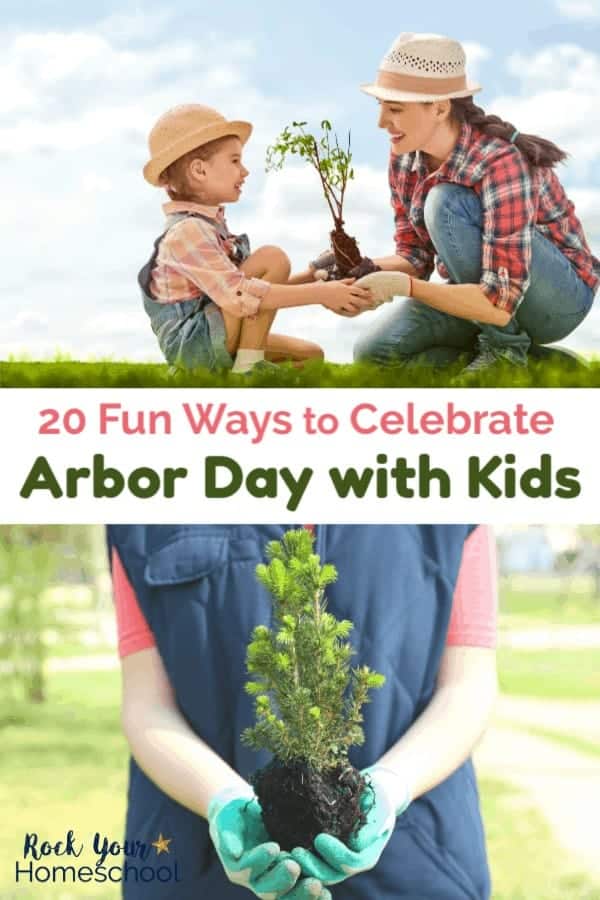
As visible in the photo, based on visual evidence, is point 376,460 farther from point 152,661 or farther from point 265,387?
point 152,661

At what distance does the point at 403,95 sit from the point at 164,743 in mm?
1756

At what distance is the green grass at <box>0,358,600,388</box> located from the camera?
320 centimetres

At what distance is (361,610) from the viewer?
227 centimetres

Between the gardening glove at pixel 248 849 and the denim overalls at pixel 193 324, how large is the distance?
4.56 ft

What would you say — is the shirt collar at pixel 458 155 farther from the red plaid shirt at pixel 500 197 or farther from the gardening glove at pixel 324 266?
the gardening glove at pixel 324 266

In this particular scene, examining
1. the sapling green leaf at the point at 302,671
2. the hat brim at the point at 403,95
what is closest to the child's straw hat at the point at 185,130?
the hat brim at the point at 403,95

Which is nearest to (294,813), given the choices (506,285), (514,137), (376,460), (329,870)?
(329,870)

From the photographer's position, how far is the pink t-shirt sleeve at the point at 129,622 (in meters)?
2.31

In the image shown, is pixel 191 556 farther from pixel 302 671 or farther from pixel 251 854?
pixel 251 854

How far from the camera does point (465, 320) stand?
11.5ft

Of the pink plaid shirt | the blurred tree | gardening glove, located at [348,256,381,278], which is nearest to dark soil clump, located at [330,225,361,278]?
gardening glove, located at [348,256,381,278]

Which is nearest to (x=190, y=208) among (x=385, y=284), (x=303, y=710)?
(x=385, y=284)

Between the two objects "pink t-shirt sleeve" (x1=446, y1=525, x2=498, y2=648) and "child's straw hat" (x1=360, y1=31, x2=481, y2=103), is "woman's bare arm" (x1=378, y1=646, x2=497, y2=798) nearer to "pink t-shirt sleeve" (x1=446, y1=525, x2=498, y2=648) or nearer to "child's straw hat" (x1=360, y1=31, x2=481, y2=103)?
"pink t-shirt sleeve" (x1=446, y1=525, x2=498, y2=648)

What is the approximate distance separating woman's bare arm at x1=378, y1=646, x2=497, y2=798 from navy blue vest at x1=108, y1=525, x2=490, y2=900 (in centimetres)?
4
